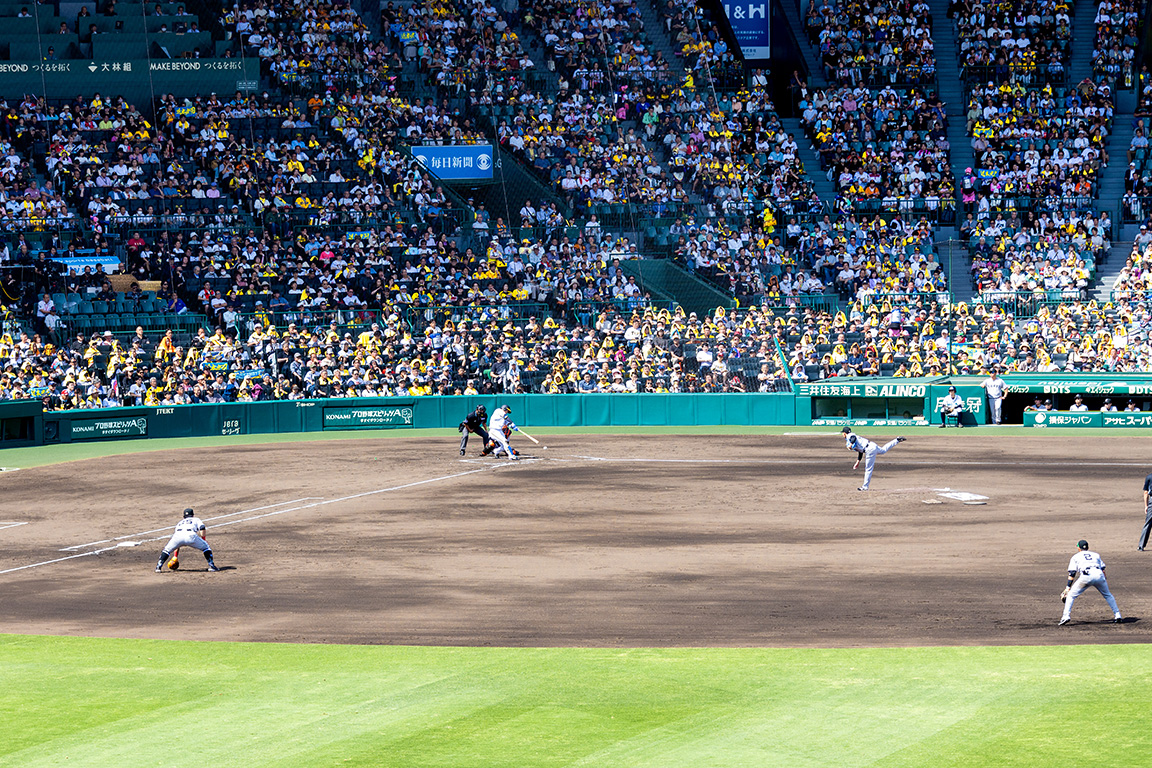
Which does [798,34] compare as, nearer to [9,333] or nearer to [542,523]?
[9,333]

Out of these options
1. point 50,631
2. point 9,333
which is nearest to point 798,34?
point 9,333

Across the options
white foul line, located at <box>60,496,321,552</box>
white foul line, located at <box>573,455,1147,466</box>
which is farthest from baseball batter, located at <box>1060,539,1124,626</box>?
white foul line, located at <box>573,455,1147,466</box>

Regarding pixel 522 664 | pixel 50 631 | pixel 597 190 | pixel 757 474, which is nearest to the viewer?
pixel 522 664

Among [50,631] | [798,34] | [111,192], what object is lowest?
→ [50,631]

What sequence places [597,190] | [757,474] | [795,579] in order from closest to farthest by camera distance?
[795,579] < [757,474] < [597,190]

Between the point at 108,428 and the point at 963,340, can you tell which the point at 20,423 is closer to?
the point at 108,428

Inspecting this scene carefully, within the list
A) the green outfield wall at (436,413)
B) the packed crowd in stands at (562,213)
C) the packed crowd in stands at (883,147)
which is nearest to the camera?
the green outfield wall at (436,413)

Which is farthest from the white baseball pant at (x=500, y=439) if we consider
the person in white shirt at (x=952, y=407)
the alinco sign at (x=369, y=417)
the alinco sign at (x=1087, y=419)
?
the alinco sign at (x=1087, y=419)

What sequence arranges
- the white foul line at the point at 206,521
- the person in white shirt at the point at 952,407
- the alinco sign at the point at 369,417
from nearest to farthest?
the white foul line at the point at 206,521, the person in white shirt at the point at 952,407, the alinco sign at the point at 369,417

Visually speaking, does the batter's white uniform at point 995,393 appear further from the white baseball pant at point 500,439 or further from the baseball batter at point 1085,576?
the baseball batter at point 1085,576
